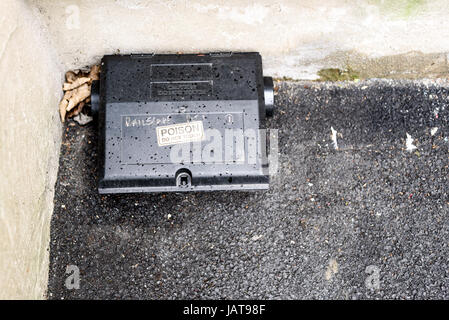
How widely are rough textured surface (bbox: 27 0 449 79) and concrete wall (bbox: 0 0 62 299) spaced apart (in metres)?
0.15

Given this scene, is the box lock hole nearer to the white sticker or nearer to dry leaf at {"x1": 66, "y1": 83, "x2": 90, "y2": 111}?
the white sticker

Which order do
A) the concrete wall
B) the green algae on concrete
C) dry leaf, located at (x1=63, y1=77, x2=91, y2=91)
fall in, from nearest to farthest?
the concrete wall, dry leaf, located at (x1=63, y1=77, x2=91, y2=91), the green algae on concrete

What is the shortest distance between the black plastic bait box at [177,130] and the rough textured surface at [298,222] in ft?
0.61

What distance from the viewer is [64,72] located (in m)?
2.01

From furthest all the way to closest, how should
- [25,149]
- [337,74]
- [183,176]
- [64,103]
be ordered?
[337,74]
[64,103]
[183,176]
[25,149]

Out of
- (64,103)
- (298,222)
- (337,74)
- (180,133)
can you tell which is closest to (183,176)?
(180,133)

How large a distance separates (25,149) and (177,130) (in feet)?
1.91

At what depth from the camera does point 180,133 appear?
5.88ft

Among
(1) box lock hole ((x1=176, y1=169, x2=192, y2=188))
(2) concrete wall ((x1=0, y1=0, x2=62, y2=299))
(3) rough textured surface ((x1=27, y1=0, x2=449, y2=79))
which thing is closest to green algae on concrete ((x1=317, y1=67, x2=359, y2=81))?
(3) rough textured surface ((x1=27, y1=0, x2=449, y2=79))

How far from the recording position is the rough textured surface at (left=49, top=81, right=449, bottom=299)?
1857 mm

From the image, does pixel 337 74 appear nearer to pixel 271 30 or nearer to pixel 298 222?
pixel 271 30

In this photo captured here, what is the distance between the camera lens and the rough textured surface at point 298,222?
186 cm

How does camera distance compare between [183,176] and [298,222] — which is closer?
[183,176]

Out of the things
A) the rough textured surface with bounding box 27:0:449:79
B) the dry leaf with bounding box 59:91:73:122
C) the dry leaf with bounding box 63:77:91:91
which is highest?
the rough textured surface with bounding box 27:0:449:79
